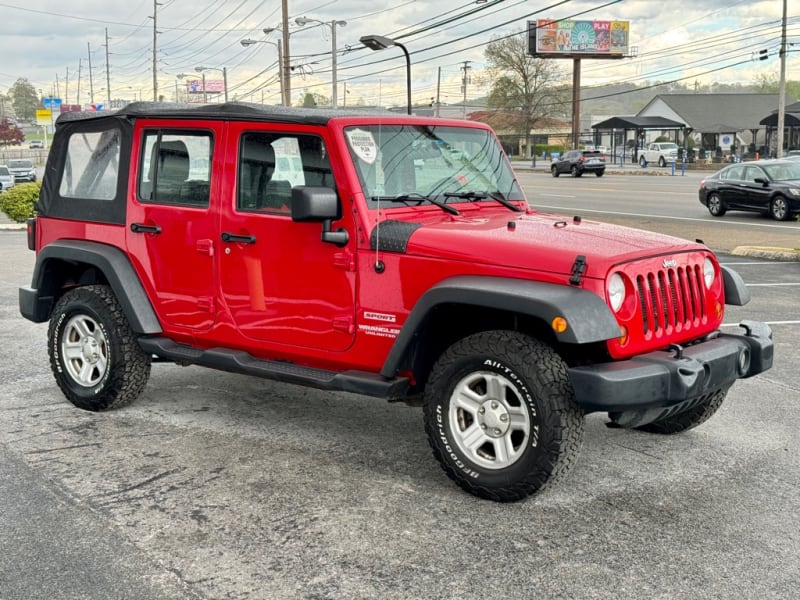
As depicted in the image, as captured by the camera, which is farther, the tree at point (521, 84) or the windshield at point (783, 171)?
the tree at point (521, 84)

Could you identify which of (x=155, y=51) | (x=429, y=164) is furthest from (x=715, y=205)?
(x=155, y=51)

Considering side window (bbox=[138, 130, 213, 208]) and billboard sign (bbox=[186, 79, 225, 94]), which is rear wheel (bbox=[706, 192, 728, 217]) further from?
billboard sign (bbox=[186, 79, 225, 94])

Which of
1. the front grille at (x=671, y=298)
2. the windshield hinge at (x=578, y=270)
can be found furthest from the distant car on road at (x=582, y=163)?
the windshield hinge at (x=578, y=270)

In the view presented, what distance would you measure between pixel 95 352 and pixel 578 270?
3507 mm

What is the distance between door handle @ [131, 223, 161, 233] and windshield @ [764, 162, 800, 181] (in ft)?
66.3

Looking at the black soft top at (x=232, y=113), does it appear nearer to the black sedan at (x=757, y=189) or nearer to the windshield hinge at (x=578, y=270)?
the windshield hinge at (x=578, y=270)

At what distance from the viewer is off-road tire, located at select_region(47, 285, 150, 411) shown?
240 inches

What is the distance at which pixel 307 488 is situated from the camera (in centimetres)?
483

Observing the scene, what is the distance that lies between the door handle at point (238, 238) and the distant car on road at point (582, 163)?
1753 inches

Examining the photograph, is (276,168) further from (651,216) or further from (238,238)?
(651,216)

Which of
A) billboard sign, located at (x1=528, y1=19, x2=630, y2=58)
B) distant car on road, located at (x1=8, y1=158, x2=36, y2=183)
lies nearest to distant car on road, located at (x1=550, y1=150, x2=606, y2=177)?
distant car on road, located at (x1=8, y1=158, x2=36, y2=183)

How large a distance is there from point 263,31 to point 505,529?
45.1 metres

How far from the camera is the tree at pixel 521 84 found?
9644 cm

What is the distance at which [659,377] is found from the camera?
170 inches
